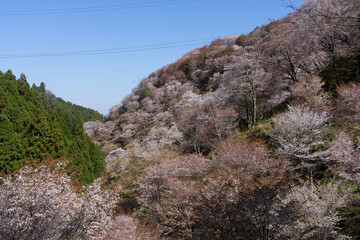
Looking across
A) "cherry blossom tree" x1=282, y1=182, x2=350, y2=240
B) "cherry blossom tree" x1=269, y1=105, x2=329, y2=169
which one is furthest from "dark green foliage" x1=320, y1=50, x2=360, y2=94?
"cherry blossom tree" x1=282, y1=182, x2=350, y2=240

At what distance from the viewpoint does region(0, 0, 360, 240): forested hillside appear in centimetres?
643

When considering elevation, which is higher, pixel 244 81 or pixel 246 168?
pixel 244 81

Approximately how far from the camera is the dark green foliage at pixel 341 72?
56.0 feet

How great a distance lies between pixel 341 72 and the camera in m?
17.8

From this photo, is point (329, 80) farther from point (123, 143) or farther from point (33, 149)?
point (123, 143)

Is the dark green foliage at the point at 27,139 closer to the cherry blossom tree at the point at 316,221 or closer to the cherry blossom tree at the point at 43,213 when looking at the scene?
the cherry blossom tree at the point at 43,213

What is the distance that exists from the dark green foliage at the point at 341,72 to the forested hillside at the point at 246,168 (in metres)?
0.11

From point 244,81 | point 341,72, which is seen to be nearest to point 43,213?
point 244,81

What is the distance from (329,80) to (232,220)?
1854 cm

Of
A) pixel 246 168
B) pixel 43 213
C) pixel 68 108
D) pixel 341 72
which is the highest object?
pixel 68 108

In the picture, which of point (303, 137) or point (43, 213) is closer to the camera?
point (43, 213)

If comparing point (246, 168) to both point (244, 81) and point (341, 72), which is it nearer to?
point (341, 72)

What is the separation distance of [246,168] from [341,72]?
13.7 meters

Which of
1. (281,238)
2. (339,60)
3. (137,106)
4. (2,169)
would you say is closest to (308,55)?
(339,60)
